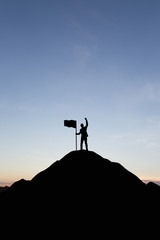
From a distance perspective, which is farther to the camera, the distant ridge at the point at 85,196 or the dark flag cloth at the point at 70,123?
the dark flag cloth at the point at 70,123

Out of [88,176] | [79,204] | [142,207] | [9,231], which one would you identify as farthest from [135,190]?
[9,231]

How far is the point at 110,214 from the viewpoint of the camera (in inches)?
717

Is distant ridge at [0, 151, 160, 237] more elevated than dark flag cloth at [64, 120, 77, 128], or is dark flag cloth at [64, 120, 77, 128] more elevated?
dark flag cloth at [64, 120, 77, 128]

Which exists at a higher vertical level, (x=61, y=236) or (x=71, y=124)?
(x=71, y=124)

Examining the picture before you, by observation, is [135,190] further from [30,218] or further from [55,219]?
[30,218]

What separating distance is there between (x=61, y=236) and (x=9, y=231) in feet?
17.2

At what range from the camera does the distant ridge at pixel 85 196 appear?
1814 cm

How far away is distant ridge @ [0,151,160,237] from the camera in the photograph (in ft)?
59.5

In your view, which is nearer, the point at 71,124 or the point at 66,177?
the point at 66,177

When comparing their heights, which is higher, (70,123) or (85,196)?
(70,123)

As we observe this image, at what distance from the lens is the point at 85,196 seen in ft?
63.0

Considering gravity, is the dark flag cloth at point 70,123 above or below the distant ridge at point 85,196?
above

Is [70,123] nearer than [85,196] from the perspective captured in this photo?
No

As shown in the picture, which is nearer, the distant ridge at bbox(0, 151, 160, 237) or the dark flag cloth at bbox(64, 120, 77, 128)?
the distant ridge at bbox(0, 151, 160, 237)
